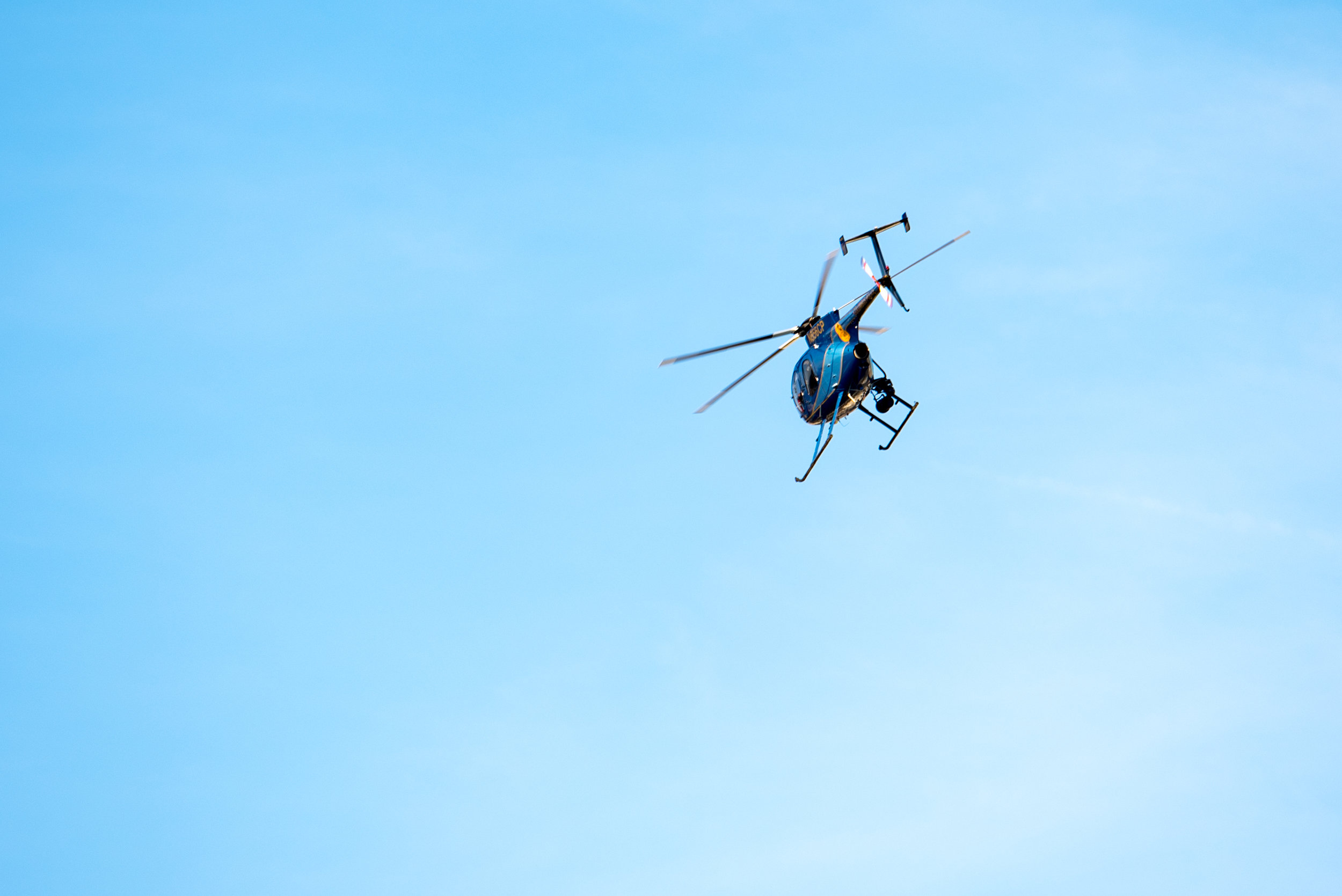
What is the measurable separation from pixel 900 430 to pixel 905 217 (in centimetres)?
699

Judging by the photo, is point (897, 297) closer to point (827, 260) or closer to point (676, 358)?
point (827, 260)

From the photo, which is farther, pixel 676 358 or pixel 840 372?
pixel 840 372

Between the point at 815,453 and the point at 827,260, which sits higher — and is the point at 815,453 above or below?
below

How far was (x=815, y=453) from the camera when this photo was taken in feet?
152

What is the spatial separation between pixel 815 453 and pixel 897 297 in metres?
6.06

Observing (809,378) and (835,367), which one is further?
(809,378)

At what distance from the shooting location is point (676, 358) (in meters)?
42.8

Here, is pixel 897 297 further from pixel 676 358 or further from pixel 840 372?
pixel 676 358

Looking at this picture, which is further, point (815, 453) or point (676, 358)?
point (815, 453)

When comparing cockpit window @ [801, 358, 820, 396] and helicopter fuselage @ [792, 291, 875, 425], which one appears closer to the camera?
helicopter fuselage @ [792, 291, 875, 425]

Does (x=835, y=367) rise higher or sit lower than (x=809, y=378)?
lower

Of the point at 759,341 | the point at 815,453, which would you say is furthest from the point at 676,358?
the point at 815,453

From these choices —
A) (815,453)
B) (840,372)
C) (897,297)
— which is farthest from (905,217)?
(815,453)

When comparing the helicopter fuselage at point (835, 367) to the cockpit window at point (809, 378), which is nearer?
the helicopter fuselage at point (835, 367)
